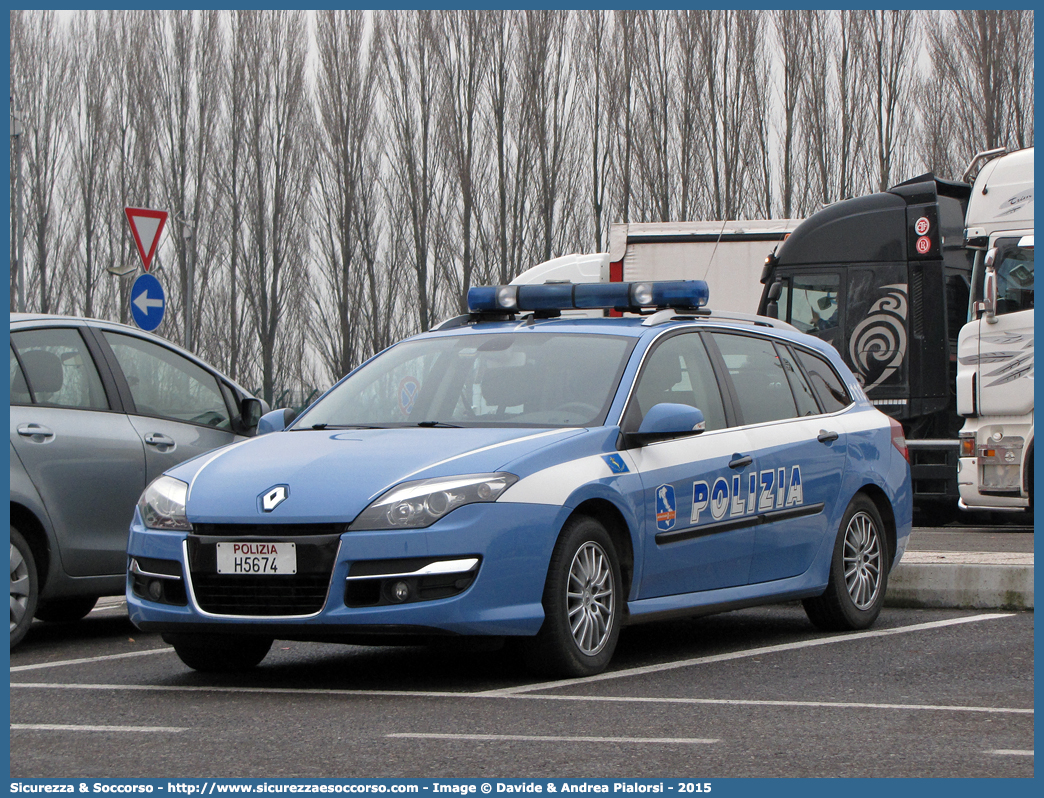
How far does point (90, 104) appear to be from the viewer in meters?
40.2

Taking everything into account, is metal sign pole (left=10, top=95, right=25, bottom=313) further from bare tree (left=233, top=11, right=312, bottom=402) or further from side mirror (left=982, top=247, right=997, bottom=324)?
bare tree (left=233, top=11, right=312, bottom=402)

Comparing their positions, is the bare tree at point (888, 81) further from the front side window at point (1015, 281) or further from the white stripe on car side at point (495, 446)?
the white stripe on car side at point (495, 446)

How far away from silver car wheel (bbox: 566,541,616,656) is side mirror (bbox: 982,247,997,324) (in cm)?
882

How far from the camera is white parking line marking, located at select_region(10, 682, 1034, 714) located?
6.11 metres

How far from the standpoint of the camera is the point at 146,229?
14727 millimetres

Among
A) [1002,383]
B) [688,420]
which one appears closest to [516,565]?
[688,420]

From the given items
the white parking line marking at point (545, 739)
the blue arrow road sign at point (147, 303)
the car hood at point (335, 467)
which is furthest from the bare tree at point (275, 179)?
the white parking line marking at point (545, 739)

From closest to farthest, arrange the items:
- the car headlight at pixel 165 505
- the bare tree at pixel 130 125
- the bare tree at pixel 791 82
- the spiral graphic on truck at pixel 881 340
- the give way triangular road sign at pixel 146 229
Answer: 1. the car headlight at pixel 165 505
2. the give way triangular road sign at pixel 146 229
3. the spiral graphic on truck at pixel 881 340
4. the bare tree at pixel 791 82
5. the bare tree at pixel 130 125

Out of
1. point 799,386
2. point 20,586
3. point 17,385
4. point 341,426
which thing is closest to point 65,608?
point 20,586

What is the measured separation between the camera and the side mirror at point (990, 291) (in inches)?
581

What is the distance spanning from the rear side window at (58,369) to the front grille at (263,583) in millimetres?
1992

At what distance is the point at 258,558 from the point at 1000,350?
32.7ft

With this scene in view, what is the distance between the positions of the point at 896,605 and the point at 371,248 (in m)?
30.0

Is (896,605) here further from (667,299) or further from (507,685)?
(507,685)
